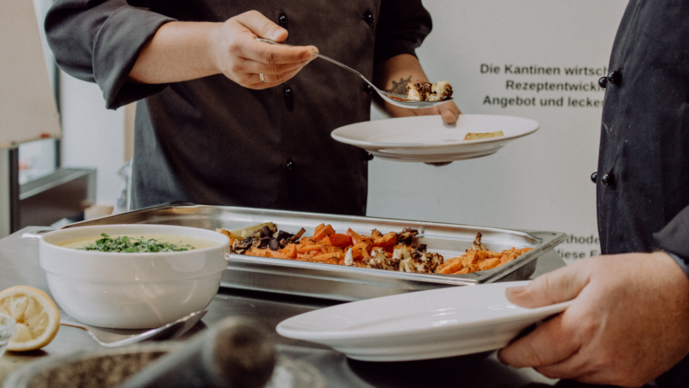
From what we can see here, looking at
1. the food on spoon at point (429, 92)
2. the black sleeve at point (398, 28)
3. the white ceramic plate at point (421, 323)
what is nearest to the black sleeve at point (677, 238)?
the white ceramic plate at point (421, 323)

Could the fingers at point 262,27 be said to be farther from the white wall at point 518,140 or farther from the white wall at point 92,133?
the white wall at point 92,133

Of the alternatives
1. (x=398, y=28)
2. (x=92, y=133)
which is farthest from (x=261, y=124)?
(x=92, y=133)

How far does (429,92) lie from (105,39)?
2.19 feet

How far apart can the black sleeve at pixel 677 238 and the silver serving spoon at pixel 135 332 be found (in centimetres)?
51

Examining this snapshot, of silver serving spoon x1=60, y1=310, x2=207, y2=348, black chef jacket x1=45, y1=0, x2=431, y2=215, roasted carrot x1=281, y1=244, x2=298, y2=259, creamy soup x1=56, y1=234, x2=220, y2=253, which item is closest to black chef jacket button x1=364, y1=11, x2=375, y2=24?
black chef jacket x1=45, y1=0, x2=431, y2=215

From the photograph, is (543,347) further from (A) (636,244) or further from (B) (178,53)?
(B) (178,53)

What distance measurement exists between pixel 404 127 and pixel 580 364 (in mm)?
894

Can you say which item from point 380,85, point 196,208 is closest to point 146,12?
point 196,208

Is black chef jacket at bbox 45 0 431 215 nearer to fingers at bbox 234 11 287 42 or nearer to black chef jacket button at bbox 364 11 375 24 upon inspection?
black chef jacket button at bbox 364 11 375 24

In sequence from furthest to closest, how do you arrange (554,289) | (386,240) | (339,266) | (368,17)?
(368,17)
(386,240)
(339,266)
(554,289)

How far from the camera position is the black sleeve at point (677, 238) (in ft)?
1.85

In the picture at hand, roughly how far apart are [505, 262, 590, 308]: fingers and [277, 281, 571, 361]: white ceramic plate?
0.5 inches

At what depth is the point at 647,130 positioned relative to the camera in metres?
0.97

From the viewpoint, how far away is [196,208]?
1.28 metres
